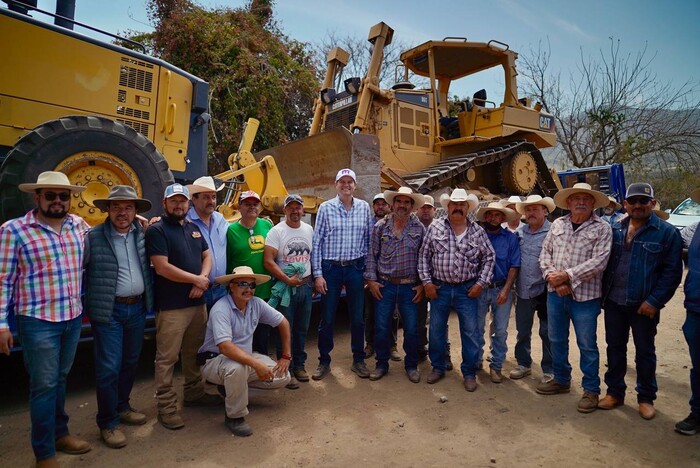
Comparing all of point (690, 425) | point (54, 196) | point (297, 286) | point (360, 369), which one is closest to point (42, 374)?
point (54, 196)

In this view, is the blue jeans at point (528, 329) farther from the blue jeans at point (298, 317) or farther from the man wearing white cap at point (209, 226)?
the man wearing white cap at point (209, 226)

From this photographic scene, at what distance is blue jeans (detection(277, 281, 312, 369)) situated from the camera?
4.40m

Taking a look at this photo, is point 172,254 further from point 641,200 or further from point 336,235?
point 641,200

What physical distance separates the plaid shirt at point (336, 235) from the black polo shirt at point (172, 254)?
1.26 metres

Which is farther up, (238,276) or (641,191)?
(641,191)

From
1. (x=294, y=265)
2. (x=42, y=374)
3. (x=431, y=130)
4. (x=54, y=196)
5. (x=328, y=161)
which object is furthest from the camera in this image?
(x=431, y=130)

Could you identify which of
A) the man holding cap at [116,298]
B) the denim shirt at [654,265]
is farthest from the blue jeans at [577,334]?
the man holding cap at [116,298]

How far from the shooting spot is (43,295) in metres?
2.88

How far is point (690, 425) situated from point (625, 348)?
68 cm

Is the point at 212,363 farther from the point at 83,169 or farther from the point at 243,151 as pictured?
the point at 243,151

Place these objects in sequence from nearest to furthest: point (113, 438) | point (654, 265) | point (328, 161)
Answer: point (113, 438) → point (654, 265) → point (328, 161)

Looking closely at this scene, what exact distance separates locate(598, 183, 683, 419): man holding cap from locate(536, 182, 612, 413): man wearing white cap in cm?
12

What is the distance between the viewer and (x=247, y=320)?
3742mm

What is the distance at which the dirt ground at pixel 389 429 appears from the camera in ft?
10.2
